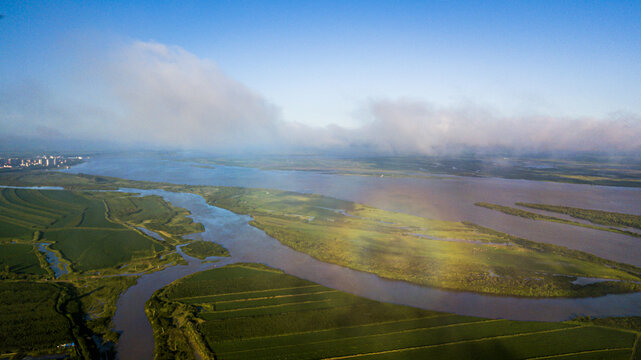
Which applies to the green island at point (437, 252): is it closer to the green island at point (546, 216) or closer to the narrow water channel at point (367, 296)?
the narrow water channel at point (367, 296)

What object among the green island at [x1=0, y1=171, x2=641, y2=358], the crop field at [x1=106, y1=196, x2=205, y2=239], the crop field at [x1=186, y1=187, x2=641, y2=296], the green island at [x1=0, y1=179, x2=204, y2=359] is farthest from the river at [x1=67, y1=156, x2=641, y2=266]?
the green island at [x1=0, y1=179, x2=204, y2=359]

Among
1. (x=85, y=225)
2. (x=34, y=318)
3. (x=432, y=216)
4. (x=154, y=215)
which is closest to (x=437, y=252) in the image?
(x=432, y=216)

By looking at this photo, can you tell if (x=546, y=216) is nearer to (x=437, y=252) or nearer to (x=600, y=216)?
(x=600, y=216)

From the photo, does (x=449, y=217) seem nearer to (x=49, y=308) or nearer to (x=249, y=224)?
(x=249, y=224)

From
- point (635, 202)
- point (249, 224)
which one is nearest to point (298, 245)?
point (249, 224)

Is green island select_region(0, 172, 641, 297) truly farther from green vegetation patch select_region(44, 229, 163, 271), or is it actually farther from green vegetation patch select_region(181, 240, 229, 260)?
green vegetation patch select_region(44, 229, 163, 271)

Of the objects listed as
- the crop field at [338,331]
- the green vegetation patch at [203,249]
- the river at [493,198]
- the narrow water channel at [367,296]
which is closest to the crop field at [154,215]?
the green vegetation patch at [203,249]
